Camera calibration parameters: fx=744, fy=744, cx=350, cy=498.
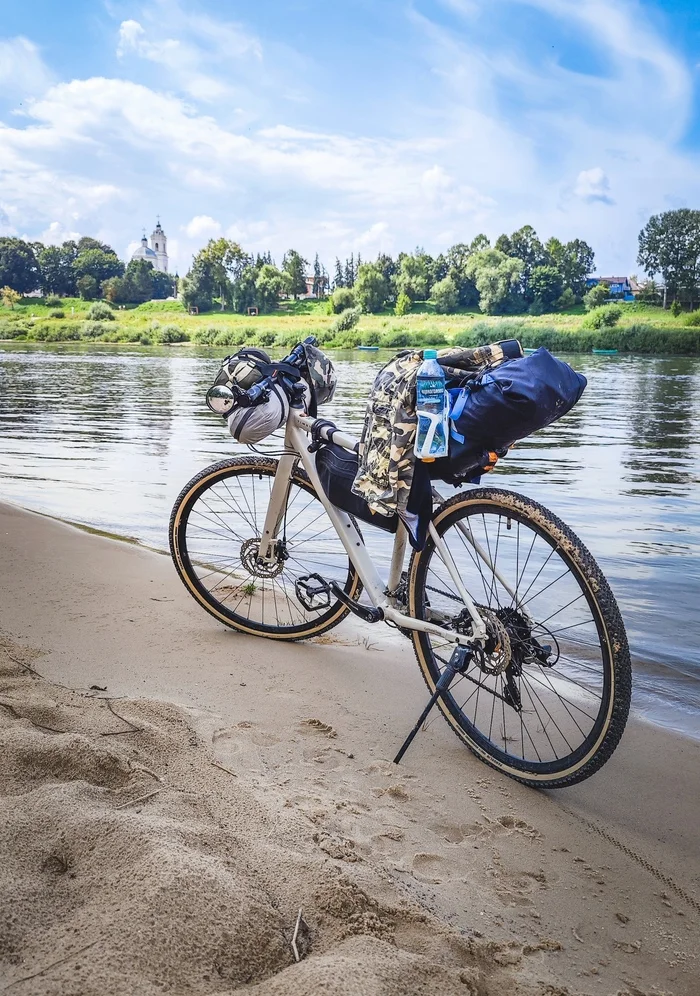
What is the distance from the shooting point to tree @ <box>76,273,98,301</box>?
9756 cm

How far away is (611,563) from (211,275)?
274ft

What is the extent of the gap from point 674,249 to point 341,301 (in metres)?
35.7

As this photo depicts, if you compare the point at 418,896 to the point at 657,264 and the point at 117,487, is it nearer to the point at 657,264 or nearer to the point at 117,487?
the point at 117,487

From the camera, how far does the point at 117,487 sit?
8.09 meters

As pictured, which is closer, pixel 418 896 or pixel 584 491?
pixel 418 896

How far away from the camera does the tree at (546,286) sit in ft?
240

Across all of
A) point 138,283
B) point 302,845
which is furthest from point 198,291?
point 302,845

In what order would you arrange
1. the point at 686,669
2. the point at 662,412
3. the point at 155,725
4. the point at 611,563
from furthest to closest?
the point at 662,412
the point at 611,563
the point at 686,669
the point at 155,725

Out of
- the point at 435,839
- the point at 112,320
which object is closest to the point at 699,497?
the point at 435,839

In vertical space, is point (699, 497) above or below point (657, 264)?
below

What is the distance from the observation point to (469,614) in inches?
107

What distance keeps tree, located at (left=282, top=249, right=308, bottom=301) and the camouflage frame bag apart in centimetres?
7420

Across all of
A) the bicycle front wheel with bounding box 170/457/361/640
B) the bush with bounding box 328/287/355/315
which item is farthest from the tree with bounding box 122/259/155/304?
the bicycle front wheel with bounding box 170/457/361/640

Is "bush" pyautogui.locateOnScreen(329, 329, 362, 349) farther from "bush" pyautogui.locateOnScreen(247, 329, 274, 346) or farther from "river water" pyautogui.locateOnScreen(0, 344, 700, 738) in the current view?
"river water" pyautogui.locateOnScreen(0, 344, 700, 738)
